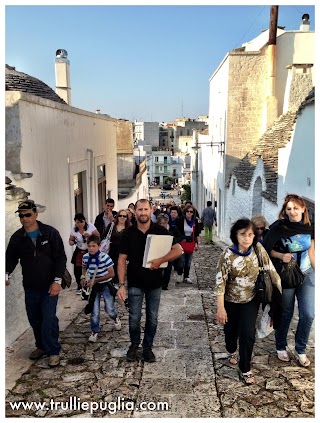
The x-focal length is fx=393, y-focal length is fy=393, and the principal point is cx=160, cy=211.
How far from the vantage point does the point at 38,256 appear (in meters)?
3.87

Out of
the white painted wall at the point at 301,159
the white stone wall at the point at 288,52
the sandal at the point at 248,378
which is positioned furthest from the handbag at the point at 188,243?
the white stone wall at the point at 288,52

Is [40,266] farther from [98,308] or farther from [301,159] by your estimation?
[301,159]

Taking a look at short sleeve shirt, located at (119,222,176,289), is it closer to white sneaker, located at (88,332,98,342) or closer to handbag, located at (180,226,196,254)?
white sneaker, located at (88,332,98,342)

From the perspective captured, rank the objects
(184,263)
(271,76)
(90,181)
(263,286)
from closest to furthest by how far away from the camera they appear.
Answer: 1. (263,286)
2. (184,263)
3. (90,181)
4. (271,76)

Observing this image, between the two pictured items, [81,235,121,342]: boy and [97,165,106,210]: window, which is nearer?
[81,235,121,342]: boy

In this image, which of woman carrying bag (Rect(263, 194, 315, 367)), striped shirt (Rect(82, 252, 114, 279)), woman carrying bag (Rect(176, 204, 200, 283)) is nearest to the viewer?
woman carrying bag (Rect(263, 194, 315, 367))

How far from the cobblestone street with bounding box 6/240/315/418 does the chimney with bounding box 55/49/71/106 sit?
11.4 metres

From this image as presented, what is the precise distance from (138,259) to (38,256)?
98cm

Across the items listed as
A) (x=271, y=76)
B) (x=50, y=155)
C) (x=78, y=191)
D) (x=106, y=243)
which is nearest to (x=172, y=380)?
(x=106, y=243)

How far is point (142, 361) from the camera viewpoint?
406cm

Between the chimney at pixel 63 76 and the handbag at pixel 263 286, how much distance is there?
12.6 meters

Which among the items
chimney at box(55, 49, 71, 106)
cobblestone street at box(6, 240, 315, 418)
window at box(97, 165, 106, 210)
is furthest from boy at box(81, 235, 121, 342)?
chimney at box(55, 49, 71, 106)

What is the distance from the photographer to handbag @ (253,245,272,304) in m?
3.51

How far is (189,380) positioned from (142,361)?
0.59m
